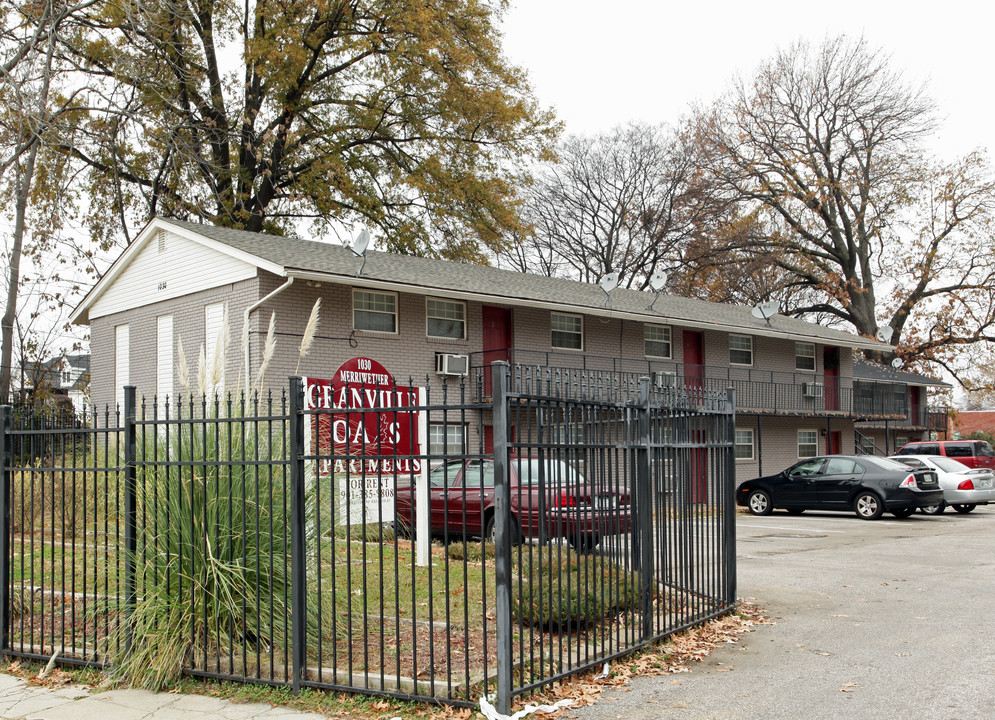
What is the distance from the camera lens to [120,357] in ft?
74.8

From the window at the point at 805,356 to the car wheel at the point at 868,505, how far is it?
42.1 ft

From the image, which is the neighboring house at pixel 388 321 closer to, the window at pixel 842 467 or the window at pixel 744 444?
the window at pixel 744 444

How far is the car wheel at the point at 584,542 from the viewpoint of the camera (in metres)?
6.40

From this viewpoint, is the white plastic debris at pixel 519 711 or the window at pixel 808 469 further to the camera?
the window at pixel 808 469

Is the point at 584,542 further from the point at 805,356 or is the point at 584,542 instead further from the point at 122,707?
the point at 805,356

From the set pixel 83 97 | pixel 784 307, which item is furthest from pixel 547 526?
pixel 784 307

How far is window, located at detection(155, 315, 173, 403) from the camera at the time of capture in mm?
20969

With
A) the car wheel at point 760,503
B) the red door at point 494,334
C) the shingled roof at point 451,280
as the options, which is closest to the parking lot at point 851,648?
the car wheel at point 760,503

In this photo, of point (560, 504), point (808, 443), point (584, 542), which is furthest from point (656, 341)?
point (560, 504)

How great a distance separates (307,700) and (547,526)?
193 cm

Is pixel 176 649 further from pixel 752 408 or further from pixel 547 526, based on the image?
pixel 752 408

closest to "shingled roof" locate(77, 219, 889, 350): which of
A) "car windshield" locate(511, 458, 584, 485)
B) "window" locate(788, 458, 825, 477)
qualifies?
"window" locate(788, 458, 825, 477)

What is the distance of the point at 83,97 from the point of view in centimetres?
2225

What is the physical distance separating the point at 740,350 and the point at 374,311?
48.8 feet
